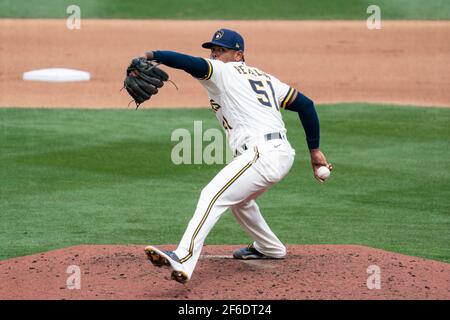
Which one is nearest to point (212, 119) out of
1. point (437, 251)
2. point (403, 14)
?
point (437, 251)

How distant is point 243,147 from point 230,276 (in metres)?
0.88

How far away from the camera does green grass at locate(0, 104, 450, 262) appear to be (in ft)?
27.2

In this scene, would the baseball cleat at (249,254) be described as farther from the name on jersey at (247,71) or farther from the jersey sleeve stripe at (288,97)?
the name on jersey at (247,71)

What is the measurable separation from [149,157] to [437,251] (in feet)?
15.3

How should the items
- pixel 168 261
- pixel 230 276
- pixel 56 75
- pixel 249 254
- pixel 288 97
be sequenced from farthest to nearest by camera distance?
pixel 56 75, pixel 249 254, pixel 288 97, pixel 230 276, pixel 168 261

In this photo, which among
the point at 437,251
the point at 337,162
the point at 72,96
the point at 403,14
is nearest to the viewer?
the point at 437,251

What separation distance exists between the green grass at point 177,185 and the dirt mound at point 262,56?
2.16 metres

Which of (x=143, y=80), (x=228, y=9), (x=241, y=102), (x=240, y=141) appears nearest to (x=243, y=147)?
(x=240, y=141)

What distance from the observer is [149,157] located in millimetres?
11484

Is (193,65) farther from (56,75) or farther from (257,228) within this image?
(56,75)

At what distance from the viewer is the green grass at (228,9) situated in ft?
85.4

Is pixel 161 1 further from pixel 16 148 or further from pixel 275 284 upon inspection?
pixel 275 284

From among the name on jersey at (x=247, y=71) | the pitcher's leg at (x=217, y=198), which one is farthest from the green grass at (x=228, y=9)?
the pitcher's leg at (x=217, y=198)

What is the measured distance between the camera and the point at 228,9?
26.5m
